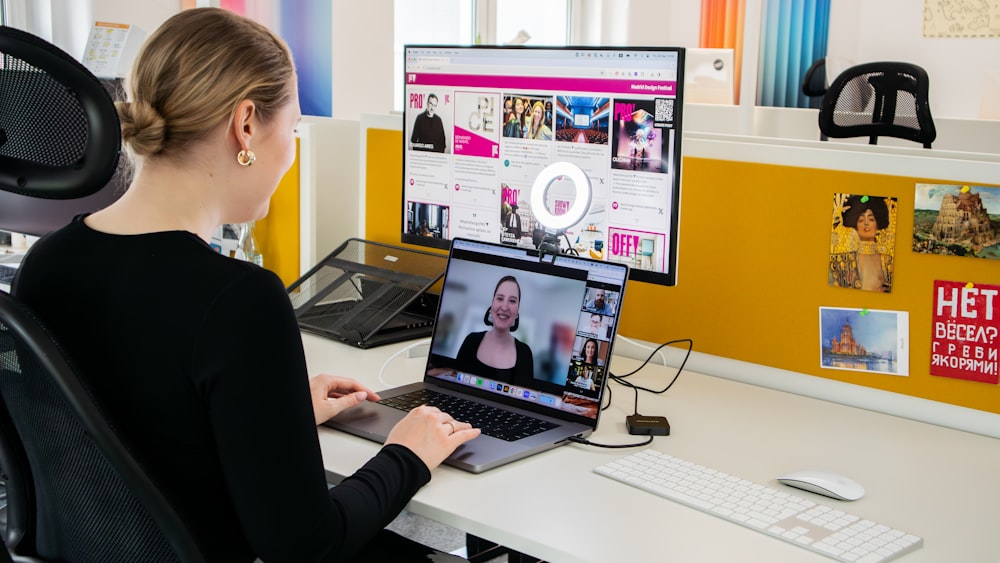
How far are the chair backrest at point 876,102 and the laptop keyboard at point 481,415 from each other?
267 centimetres

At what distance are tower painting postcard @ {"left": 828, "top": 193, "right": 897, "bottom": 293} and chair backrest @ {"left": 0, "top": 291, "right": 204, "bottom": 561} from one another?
3.29 feet

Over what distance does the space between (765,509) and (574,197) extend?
2.07ft

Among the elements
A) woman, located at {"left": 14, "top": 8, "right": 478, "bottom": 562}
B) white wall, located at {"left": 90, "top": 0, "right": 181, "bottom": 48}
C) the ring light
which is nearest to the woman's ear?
woman, located at {"left": 14, "top": 8, "right": 478, "bottom": 562}

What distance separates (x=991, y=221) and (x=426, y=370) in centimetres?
83

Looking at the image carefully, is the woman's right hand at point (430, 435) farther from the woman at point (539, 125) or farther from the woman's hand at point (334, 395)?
the woman at point (539, 125)

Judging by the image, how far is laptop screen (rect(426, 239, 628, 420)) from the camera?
4.56ft

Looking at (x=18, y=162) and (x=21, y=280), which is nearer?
(x=18, y=162)

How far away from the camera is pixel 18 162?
0.77 m

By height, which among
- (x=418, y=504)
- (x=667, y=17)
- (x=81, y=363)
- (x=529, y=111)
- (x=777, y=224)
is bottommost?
(x=418, y=504)

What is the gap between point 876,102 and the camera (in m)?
3.78

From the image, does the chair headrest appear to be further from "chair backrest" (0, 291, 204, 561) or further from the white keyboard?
the white keyboard

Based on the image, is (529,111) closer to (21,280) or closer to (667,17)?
(21,280)

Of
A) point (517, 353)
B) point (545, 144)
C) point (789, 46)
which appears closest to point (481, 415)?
point (517, 353)

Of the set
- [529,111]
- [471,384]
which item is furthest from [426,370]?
[529,111]
